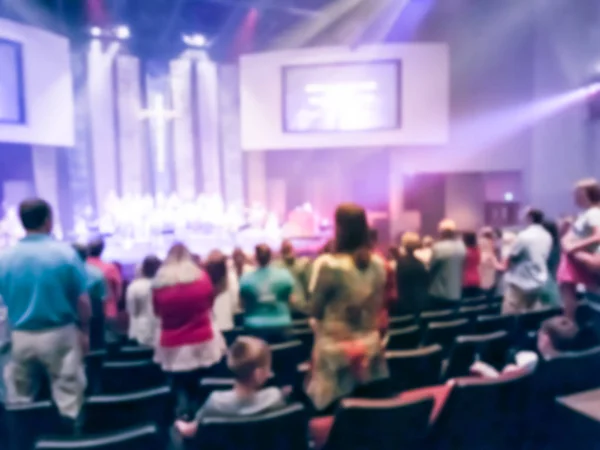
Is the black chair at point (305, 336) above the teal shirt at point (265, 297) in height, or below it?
below

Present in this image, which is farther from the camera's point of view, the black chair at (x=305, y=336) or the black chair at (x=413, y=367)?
the black chair at (x=305, y=336)

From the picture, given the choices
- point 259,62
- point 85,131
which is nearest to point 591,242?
point 259,62

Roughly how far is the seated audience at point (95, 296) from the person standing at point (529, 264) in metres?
3.28

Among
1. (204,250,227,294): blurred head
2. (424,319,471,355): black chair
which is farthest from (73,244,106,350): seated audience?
(424,319,471,355): black chair

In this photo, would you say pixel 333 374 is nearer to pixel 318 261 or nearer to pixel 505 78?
pixel 318 261

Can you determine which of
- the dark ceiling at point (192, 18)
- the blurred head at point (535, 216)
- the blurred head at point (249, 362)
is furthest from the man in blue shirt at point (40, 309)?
the dark ceiling at point (192, 18)

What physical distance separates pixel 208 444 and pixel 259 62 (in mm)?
11692

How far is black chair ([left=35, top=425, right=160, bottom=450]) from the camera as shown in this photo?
182cm

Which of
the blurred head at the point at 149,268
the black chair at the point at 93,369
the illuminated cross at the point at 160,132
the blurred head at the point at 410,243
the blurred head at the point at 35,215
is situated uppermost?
the illuminated cross at the point at 160,132

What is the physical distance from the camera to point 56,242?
297 centimetres

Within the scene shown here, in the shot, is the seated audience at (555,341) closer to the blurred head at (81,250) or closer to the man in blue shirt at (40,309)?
the man in blue shirt at (40,309)

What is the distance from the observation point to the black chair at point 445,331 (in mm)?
3744

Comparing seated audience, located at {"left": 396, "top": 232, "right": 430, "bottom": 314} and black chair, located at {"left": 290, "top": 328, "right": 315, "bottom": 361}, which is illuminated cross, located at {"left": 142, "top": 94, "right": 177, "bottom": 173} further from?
black chair, located at {"left": 290, "top": 328, "right": 315, "bottom": 361}

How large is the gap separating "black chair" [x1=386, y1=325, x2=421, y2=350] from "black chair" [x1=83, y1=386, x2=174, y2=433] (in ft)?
5.65
